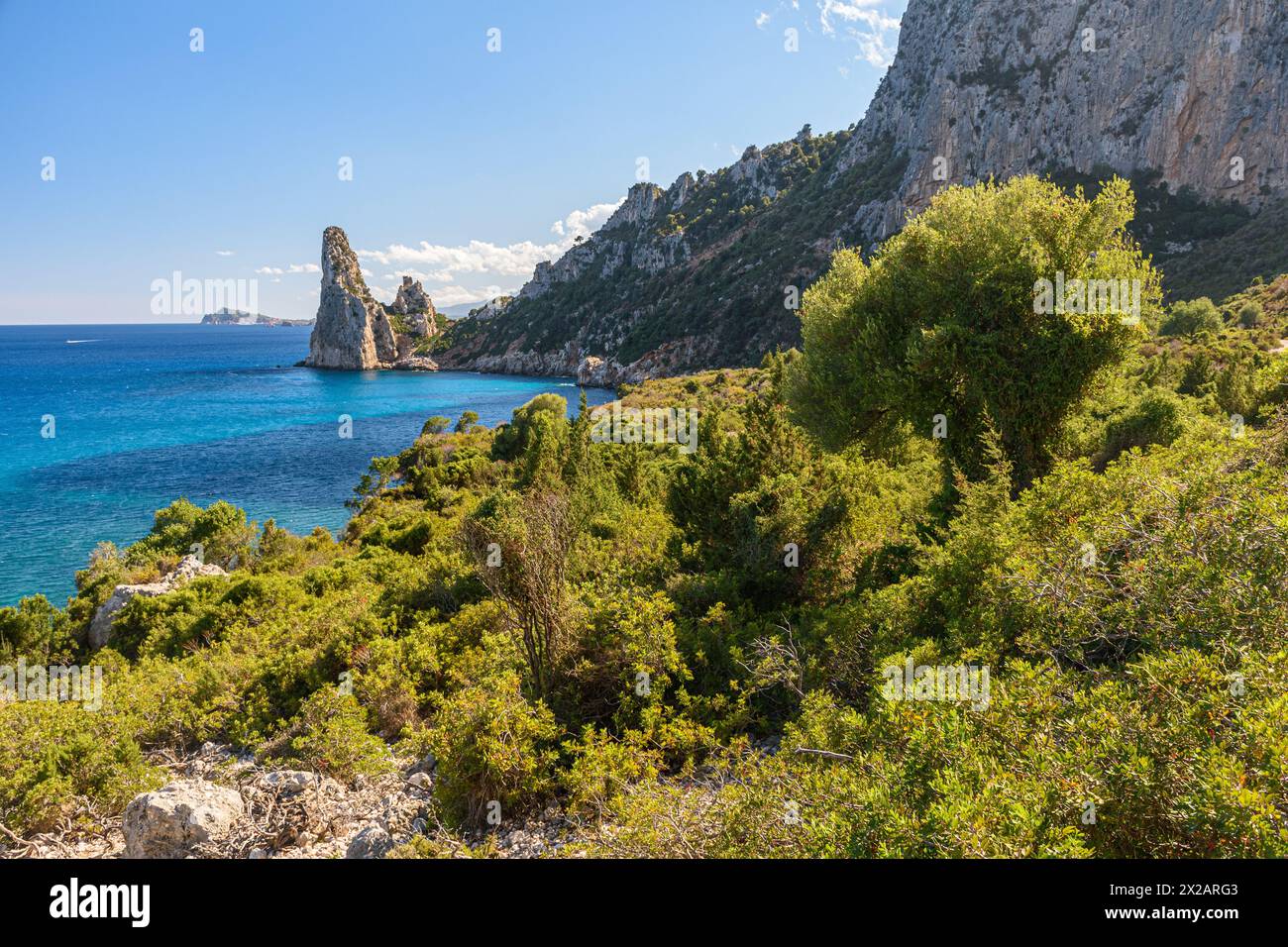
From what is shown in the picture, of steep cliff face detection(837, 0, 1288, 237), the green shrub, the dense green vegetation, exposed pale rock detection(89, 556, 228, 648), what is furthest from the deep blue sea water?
steep cliff face detection(837, 0, 1288, 237)

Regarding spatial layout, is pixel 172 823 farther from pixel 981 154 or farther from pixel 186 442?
pixel 981 154

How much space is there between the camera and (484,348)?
150500 millimetres

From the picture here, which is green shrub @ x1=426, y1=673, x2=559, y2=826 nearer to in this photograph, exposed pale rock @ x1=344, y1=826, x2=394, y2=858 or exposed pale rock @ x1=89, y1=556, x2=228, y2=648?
exposed pale rock @ x1=344, y1=826, x2=394, y2=858

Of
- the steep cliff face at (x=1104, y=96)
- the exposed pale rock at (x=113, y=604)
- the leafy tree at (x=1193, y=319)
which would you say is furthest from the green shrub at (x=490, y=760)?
the steep cliff face at (x=1104, y=96)

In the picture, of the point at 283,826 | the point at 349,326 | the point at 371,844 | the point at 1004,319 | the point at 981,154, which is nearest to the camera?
the point at 371,844

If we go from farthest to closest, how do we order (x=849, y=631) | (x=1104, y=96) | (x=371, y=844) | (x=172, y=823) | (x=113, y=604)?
1. (x=1104, y=96)
2. (x=113, y=604)
3. (x=849, y=631)
4. (x=172, y=823)
5. (x=371, y=844)

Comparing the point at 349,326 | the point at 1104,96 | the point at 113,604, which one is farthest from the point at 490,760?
the point at 349,326

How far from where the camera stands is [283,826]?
21.1 feet

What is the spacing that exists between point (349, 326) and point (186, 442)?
292ft

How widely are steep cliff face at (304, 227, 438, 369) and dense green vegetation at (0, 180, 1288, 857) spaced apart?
14042 cm

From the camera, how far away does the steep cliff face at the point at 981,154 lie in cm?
6638

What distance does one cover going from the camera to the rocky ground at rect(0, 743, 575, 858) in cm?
593

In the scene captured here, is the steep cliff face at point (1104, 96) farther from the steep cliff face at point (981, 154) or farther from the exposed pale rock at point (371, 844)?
the exposed pale rock at point (371, 844)
